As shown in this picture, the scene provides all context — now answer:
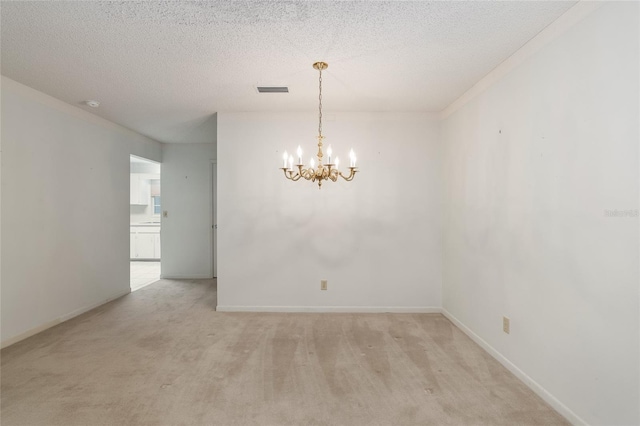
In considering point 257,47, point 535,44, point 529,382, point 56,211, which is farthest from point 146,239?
point 535,44

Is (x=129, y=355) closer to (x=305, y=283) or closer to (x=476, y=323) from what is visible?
(x=305, y=283)

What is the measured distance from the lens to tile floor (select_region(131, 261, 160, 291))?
593 cm

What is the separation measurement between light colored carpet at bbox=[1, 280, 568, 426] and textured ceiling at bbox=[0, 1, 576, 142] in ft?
8.16

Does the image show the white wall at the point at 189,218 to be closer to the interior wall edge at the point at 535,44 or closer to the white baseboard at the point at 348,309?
the white baseboard at the point at 348,309

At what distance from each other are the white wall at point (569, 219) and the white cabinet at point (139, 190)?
8063mm

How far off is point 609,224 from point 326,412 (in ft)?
6.37

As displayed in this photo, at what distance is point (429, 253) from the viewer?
4230 mm

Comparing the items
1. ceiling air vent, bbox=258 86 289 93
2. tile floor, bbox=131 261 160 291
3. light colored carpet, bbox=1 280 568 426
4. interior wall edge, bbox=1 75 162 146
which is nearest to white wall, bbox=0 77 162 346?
interior wall edge, bbox=1 75 162 146

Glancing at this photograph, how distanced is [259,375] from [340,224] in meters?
2.12

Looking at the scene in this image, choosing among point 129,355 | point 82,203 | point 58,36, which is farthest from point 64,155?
point 129,355

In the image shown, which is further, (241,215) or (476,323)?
(241,215)

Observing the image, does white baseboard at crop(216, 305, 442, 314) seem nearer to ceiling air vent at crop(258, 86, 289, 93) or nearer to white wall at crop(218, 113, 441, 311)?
white wall at crop(218, 113, 441, 311)

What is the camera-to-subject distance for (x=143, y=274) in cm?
680

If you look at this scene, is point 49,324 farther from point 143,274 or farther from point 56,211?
point 143,274
